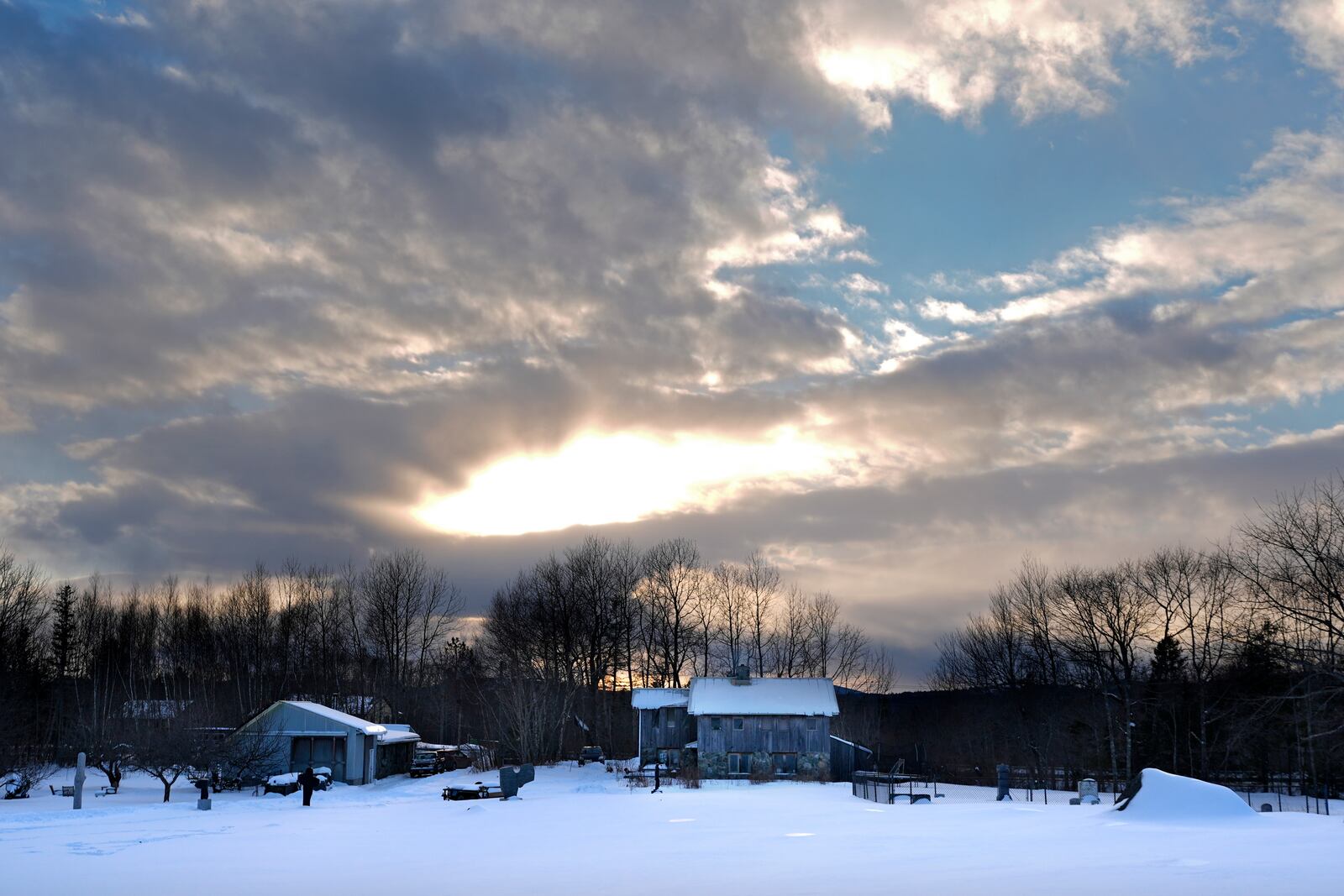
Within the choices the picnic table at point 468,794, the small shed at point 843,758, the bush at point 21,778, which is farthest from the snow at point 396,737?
the small shed at point 843,758

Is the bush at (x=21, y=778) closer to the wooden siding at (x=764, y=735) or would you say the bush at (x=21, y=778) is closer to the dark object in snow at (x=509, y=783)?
the dark object in snow at (x=509, y=783)

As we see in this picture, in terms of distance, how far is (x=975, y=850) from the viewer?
19125 millimetres

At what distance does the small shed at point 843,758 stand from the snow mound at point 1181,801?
1763 inches

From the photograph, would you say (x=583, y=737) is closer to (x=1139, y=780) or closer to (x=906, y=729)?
(x=906, y=729)

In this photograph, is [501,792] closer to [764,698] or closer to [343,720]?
[343,720]

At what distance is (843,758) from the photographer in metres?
68.2

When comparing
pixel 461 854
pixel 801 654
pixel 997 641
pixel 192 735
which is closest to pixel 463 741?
pixel 801 654

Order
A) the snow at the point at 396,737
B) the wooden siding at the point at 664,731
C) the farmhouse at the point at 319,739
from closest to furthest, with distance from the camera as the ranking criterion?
the farmhouse at the point at 319,739 → the snow at the point at 396,737 → the wooden siding at the point at 664,731

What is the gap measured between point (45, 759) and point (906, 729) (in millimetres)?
73442

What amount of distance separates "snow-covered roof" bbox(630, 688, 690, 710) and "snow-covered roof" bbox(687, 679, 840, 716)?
6.46 ft

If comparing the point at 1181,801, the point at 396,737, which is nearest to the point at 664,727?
the point at 396,737

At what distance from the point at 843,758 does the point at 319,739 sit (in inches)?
1288

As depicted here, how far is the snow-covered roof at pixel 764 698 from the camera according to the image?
67500 mm

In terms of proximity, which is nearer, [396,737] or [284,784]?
[284,784]
